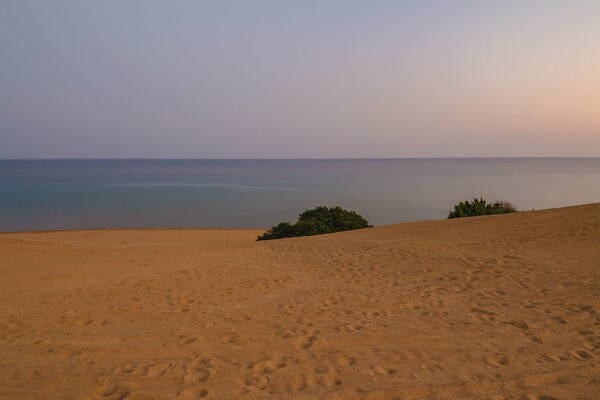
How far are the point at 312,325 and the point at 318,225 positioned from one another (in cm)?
1378

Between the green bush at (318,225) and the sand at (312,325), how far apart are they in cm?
748

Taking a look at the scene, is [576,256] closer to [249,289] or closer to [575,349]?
[575,349]

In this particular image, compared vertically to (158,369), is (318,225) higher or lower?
higher

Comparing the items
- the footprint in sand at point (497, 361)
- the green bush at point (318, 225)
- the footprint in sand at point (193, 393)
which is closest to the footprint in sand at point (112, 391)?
the footprint in sand at point (193, 393)

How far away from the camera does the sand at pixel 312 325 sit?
427 centimetres

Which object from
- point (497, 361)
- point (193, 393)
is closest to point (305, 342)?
point (193, 393)

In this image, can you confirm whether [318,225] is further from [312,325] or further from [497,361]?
[497,361]

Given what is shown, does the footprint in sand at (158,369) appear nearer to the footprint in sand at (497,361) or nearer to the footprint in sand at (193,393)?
the footprint in sand at (193,393)

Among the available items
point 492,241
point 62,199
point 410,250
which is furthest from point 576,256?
point 62,199

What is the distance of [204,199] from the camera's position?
185 ft

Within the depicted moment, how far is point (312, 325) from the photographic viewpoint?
5980 millimetres

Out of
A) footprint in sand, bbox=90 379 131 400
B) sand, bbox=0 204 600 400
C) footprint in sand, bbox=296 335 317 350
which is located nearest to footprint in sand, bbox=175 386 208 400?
sand, bbox=0 204 600 400

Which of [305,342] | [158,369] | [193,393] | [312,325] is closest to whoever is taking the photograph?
[193,393]

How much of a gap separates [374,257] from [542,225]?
633cm
